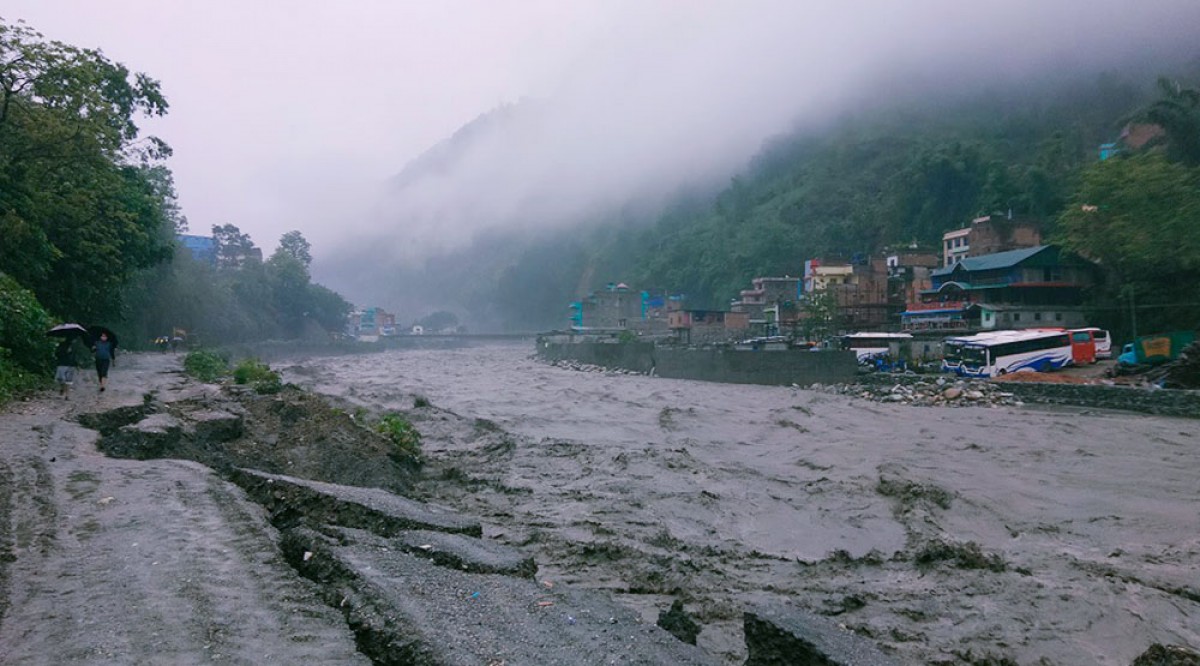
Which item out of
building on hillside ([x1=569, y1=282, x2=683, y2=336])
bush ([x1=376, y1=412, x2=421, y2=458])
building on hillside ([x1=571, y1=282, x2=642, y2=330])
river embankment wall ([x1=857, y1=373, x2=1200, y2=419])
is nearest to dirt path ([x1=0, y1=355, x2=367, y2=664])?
bush ([x1=376, y1=412, x2=421, y2=458])

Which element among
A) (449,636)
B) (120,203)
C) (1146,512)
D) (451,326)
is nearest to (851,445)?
(1146,512)

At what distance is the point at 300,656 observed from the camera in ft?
12.3

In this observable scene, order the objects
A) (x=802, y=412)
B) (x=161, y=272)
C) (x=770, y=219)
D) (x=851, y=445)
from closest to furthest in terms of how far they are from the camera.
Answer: (x=851, y=445) → (x=802, y=412) → (x=161, y=272) → (x=770, y=219)

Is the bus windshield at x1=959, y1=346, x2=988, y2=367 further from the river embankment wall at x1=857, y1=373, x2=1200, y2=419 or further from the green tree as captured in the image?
the green tree

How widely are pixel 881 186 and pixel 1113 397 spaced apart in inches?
2874

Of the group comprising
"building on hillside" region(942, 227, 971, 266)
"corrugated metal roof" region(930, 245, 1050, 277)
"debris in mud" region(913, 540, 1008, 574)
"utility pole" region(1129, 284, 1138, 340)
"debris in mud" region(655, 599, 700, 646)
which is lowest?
"debris in mud" region(913, 540, 1008, 574)

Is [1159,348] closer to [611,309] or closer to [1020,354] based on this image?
[1020,354]

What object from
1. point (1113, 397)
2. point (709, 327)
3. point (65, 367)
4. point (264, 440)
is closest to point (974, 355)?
point (1113, 397)

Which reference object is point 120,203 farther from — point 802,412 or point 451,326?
point 451,326

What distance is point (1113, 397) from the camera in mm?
24141

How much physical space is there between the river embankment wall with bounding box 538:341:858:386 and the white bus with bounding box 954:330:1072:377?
5.41 m

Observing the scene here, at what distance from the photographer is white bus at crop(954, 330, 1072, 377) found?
30.7m

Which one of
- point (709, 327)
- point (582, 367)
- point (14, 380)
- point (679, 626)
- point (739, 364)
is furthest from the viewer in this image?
point (709, 327)

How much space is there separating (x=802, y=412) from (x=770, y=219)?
7251 cm
